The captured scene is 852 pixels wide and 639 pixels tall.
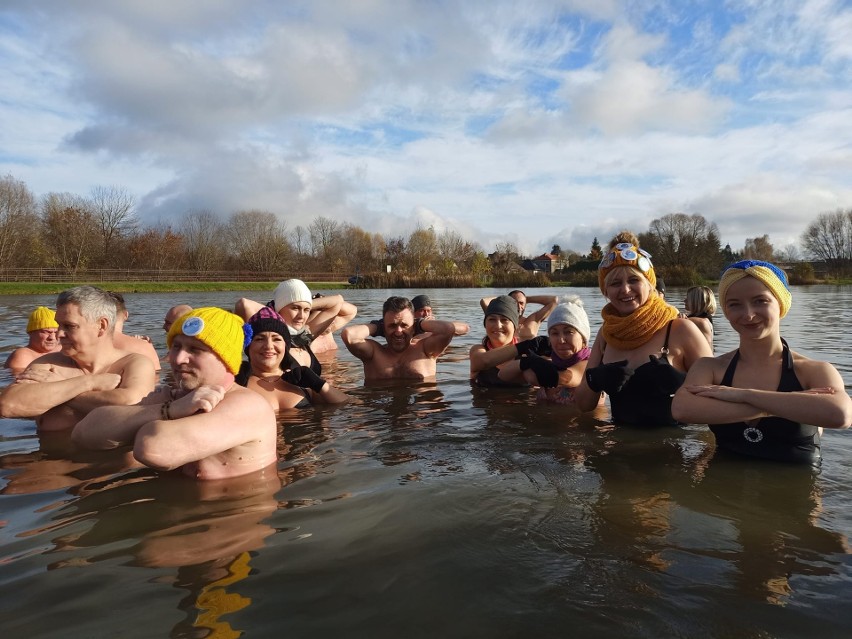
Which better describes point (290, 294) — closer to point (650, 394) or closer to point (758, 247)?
point (650, 394)

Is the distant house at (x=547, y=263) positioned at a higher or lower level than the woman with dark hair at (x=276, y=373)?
higher

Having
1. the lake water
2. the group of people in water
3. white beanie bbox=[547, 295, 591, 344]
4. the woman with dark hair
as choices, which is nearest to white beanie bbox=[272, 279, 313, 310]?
the group of people in water

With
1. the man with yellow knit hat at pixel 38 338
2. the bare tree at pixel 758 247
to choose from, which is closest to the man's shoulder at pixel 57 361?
the man with yellow knit hat at pixel 38 338

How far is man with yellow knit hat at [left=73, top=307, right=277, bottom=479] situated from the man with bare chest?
3694 mm

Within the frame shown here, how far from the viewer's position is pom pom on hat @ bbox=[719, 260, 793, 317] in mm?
3318

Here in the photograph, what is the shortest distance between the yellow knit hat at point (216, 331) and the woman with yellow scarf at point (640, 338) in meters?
2.76

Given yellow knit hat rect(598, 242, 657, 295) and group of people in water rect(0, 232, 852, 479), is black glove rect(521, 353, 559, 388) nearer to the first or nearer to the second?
group of people in water rect(0, 232, 852, 479)

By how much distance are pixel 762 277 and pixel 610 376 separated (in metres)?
1.44

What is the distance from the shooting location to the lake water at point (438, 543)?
2162 millimetres

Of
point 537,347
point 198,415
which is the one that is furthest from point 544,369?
point 198,415

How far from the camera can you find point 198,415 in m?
3.08

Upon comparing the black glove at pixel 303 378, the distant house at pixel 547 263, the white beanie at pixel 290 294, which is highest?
the distant house at pixel 547 263

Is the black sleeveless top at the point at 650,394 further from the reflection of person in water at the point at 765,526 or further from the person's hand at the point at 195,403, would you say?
the person's hand at the point at 195,403

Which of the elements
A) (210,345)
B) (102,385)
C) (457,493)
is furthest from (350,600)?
(102,385)
